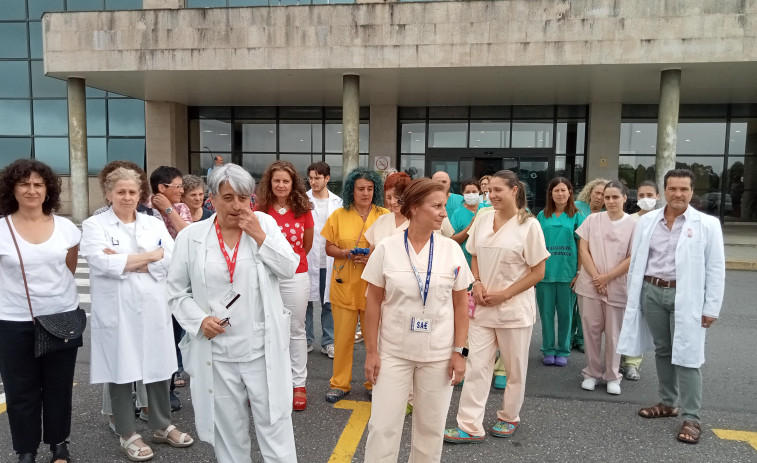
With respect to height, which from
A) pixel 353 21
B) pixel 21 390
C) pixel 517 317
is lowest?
pixel 21 390

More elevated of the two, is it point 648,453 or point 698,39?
point 698,39

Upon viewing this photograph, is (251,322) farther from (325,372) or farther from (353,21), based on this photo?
(353,21)

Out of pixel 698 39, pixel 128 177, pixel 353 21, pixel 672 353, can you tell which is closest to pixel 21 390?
pixel 128 177

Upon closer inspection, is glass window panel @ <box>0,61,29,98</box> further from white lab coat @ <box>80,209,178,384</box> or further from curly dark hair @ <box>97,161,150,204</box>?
white lab coat @ <box>80,209,178,384</box>

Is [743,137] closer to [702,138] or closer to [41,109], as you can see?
[702,138]

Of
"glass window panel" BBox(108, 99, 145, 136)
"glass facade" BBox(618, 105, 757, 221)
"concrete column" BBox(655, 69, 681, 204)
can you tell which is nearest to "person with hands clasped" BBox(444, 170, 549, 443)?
"concrete column" BBox(655, 69, 681, 204)

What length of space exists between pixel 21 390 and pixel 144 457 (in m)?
0.88

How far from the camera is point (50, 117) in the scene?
73.3ft

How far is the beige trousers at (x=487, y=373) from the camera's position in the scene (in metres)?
3.83

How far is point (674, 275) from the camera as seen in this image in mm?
4102

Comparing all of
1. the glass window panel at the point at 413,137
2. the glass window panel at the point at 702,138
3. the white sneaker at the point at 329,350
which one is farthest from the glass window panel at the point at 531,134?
the white sneaker at the point at 329,350

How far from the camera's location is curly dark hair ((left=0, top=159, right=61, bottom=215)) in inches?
128

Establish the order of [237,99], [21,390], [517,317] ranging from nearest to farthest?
[21,390], [517,317], [237,99]

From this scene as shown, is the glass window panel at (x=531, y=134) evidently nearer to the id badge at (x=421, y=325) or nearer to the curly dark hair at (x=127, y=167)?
the curly dark hair at (x=127, y=167)
